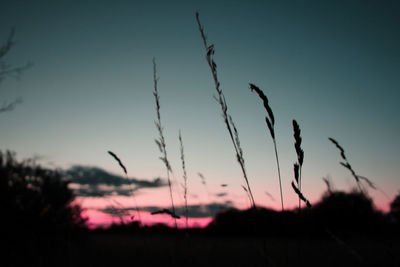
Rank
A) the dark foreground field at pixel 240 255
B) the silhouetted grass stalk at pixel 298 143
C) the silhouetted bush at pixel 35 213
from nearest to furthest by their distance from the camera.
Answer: the silhouetted grass stalk at pixel 298 143
the dark foreground field at pixel 240 255
the silhouetted bush at pixel 35 213

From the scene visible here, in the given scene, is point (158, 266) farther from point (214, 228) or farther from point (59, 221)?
point (214, 228)

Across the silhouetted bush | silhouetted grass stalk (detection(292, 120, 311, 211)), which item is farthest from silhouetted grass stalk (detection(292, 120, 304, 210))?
the silhouetted bush

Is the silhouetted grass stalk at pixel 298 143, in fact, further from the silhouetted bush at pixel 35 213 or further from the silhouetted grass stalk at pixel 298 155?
the silhouetted bush at pixel 35 213

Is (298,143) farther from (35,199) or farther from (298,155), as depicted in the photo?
(35,199)

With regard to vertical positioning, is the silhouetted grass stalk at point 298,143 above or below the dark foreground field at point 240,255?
above

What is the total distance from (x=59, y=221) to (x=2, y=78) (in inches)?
240

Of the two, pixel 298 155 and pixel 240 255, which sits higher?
pixel 298 155

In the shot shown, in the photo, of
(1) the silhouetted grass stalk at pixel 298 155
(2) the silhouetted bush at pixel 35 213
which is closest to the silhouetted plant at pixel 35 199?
(2) the silhouetted bush at pixel 35 213

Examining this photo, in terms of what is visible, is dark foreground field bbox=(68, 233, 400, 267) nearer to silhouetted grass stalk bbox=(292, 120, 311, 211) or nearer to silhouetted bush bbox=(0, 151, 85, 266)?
silhouetted grass stalk bbox=(292, 120, 311, 211)

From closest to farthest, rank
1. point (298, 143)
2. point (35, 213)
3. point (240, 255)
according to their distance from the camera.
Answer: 1. point (298, 143)
2. point (240, 255)
3. point (35, 213)

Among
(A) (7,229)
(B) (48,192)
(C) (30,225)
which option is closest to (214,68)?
(A) (7,229)

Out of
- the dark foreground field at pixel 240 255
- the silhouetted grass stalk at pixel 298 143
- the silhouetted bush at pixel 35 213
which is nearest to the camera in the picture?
the silhouetted grass stalk at pixel 298 143

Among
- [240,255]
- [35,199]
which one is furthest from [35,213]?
[240,255]

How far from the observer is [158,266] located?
15.8 ft
